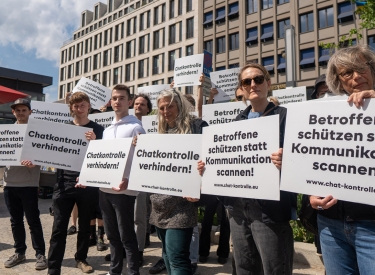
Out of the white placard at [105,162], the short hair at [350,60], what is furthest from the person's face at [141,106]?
the short hair at [350,60]

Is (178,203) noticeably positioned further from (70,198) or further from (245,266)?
(70,198)

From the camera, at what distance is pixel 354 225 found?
5.62 ft

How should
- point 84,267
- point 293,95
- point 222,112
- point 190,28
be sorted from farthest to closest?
1. point 190,28
2. point 293,95
3. point 222,112
4. point 84,267

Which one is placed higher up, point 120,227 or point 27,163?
point 27,163

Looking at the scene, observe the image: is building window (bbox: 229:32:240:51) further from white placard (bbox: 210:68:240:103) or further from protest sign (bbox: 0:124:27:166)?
protest sign (bbox: 0:124:27:166)

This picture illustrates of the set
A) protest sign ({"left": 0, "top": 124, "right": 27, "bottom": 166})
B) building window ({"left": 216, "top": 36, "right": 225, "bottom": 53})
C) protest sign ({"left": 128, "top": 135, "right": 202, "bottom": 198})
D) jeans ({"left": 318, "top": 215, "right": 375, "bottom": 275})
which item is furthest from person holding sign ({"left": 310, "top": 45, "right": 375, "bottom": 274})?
building window ({"left": 216, "top": 36, "right": 225, "bottom": 53})

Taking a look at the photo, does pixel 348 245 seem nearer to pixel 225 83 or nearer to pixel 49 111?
pixel 225 83

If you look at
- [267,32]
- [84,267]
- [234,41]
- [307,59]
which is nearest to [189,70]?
[84,267]

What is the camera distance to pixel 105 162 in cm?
341

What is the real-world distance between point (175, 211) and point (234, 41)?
128ft

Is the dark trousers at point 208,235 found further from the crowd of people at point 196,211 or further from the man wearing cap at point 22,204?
the man wearing cap at point 22,204

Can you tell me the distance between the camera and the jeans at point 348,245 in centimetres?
166

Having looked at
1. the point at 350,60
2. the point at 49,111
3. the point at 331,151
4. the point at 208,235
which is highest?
the point at 49,111

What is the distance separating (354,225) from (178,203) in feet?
4.54
